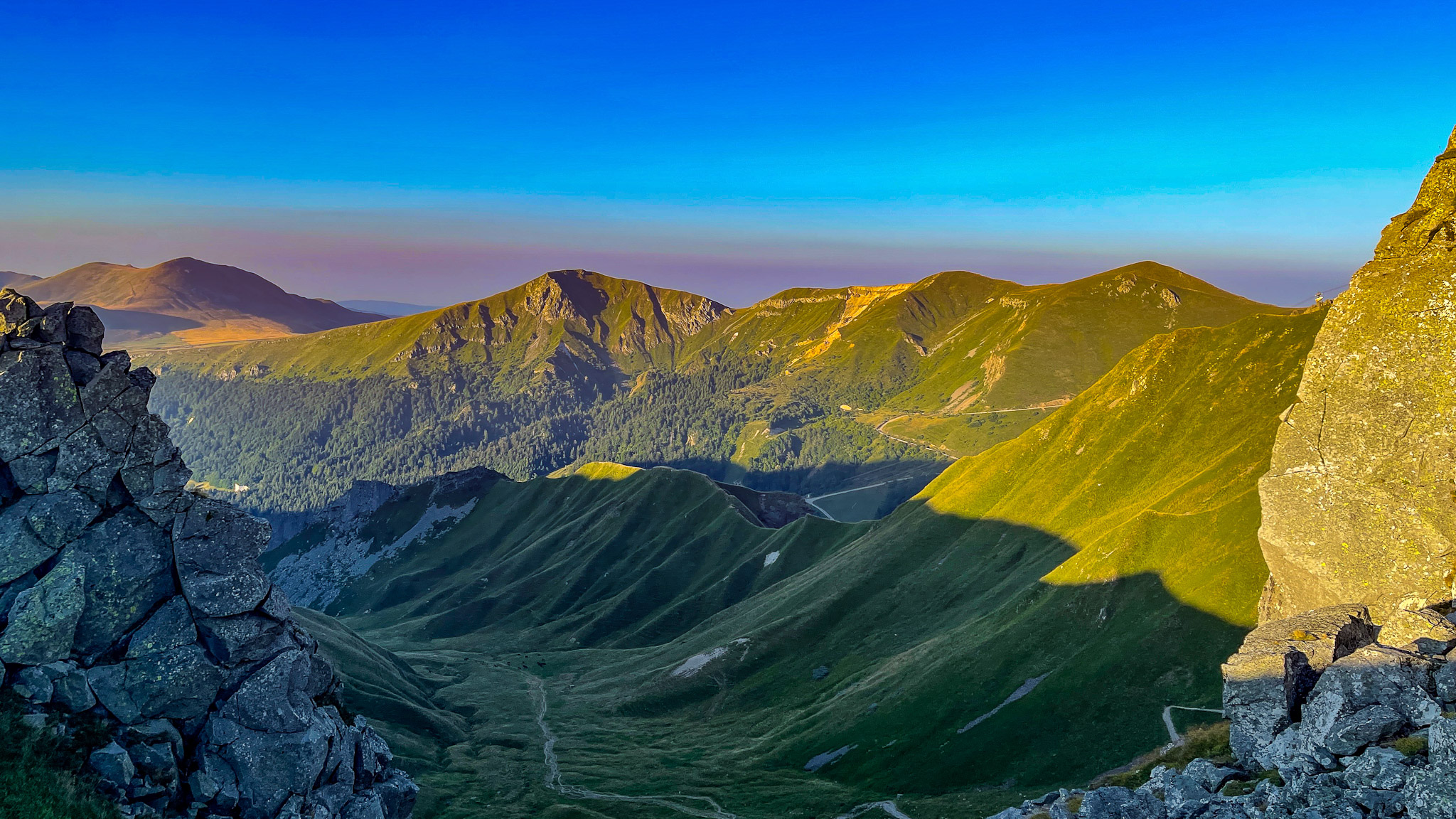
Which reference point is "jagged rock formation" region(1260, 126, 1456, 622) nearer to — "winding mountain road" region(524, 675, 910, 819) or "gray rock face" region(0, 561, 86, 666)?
"winding mountain road" region(524, 675, 910, 819)

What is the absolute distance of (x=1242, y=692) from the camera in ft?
156

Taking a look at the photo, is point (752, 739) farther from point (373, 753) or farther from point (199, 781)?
point (199, 781)

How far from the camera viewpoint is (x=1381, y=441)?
191ft

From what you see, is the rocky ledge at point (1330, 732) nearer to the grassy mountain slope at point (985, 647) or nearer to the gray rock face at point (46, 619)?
the grassy mountain slope at point (985, 647)

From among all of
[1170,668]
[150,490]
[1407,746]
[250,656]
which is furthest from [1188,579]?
[150,490]

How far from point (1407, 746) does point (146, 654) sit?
230 feet

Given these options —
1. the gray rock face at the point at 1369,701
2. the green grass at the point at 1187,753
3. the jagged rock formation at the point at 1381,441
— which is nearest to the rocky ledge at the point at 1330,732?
the gray rock face at the point at 1369,701

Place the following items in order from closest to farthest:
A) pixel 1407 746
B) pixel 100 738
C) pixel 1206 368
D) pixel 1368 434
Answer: pixel 1407 746 < pixel 100 738 < pixel 1368 434 < pixel 1206 368

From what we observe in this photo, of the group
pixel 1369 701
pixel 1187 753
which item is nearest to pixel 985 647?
pixel 1187 753

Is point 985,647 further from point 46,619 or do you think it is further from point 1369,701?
point 46,619

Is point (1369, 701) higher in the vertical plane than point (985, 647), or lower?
higher

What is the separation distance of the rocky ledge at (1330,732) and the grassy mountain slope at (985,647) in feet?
136

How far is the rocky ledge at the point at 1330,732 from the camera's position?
33.7 meters

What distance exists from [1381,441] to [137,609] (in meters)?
88.1
